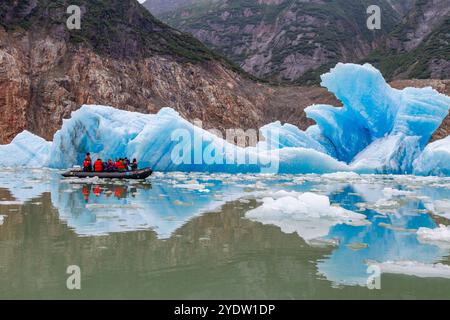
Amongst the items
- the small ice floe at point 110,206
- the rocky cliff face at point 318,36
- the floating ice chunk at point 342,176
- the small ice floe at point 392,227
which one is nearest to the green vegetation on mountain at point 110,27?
the rocky cliff face at point 318,36

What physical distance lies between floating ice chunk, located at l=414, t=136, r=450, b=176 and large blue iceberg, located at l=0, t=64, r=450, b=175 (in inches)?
1.3

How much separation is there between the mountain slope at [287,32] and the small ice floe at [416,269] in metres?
61.4

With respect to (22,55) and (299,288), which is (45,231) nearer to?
(299,288)

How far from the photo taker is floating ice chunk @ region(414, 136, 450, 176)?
57.1 ft

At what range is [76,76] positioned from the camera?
1453 inches

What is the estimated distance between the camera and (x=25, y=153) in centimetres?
2344

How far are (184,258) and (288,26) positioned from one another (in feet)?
244

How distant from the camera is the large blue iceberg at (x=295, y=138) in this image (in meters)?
17.6

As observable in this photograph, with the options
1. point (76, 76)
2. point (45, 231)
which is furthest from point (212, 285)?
point (76, 76)

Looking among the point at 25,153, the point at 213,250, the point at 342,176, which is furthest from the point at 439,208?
the point at 25,153

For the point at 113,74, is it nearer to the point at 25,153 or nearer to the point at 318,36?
the point at 25,153

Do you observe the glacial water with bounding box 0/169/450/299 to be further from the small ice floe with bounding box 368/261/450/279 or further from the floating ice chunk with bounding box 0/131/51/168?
the floating ice chunk with bounding box 0/131/51/168

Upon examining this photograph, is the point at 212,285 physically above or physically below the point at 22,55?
below

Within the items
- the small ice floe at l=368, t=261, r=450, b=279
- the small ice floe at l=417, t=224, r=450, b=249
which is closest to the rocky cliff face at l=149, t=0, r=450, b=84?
the small ice floe at l=417, t=224, r=450, b=249
